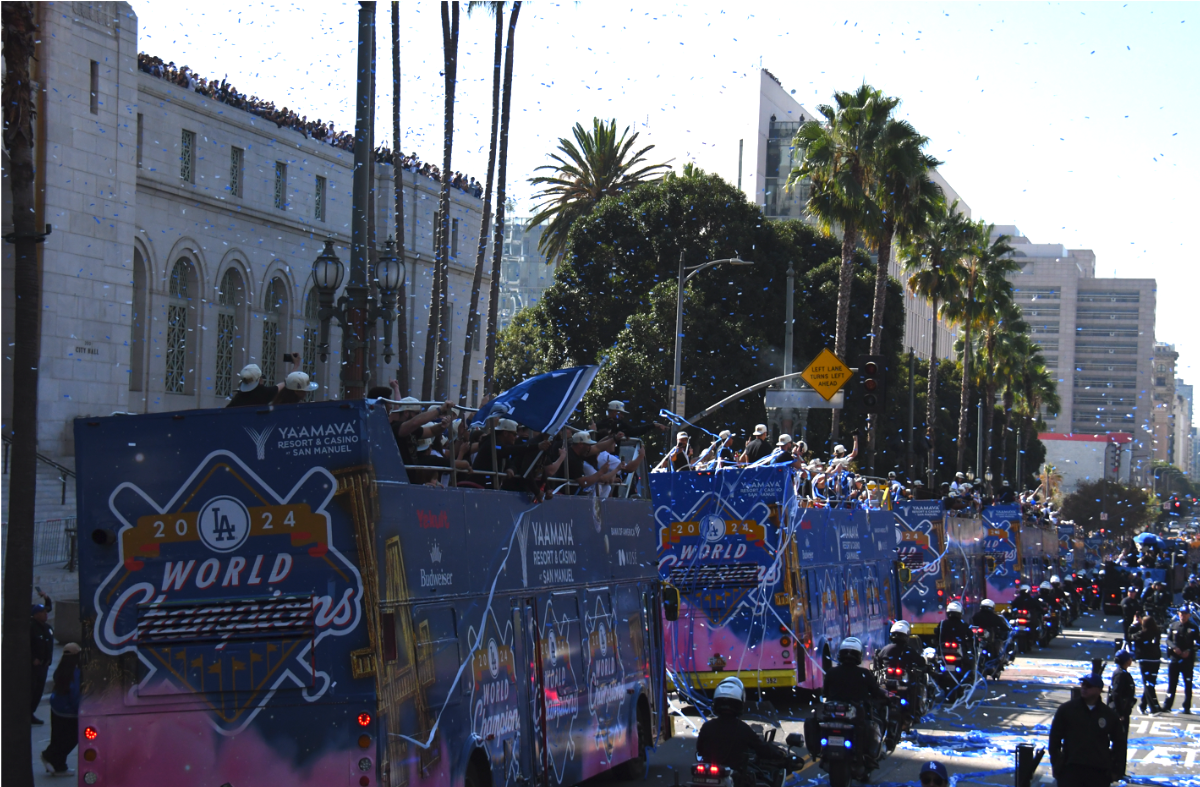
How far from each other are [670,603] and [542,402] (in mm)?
4047

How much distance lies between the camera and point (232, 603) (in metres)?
8.45

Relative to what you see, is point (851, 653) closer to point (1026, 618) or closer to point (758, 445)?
point (758, 445)

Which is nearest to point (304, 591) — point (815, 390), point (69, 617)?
point (69, 617)

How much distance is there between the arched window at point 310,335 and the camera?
4662 centimetres

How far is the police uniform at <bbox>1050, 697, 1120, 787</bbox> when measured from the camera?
1140 cm

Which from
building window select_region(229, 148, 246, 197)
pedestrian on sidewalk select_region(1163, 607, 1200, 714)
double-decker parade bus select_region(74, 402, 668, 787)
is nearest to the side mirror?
double-decker parade bus select_region(74, 402, 668, 787)

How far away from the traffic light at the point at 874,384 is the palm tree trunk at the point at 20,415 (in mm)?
15841

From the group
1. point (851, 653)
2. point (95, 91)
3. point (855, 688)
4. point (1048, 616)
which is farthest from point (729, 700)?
point (1048, 616)

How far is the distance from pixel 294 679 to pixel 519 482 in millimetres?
3479

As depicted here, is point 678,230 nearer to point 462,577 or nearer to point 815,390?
point 815,390

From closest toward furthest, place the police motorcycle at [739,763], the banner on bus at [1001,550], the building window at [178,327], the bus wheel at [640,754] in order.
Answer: the police motorcycle at [739,763]
the bus wheel at [640,754]
the banner on bus at [1001,550]
the building window at [178,327]

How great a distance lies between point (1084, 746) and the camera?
11.4m

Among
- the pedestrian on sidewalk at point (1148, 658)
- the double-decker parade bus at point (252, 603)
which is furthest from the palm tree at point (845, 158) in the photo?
the double-decker parade bus at point (252, 603)

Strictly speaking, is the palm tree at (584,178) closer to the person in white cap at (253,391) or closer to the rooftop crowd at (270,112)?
the rooftop crowd at (270,112)
